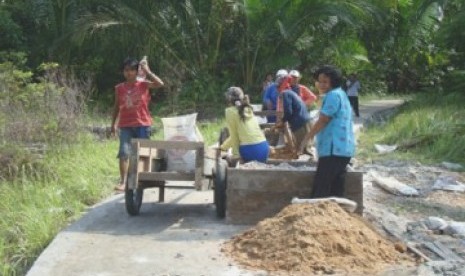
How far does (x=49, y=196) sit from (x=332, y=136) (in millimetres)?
3642

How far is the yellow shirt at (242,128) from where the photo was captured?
301 inches

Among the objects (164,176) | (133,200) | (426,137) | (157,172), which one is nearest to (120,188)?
(133,200)

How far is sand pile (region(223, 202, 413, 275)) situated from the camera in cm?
548

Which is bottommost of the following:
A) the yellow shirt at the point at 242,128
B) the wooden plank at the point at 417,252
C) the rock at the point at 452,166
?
the wooden plank at the point at 417,252

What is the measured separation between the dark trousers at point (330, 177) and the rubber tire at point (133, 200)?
1.88m

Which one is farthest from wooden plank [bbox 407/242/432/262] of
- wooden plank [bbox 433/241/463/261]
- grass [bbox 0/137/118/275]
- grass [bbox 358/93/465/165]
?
grass [bbox 358/93/465/165]

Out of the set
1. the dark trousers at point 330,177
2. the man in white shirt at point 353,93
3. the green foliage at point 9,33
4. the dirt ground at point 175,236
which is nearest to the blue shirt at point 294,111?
the dirt ground at point 175,236

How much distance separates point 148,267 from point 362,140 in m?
9.55

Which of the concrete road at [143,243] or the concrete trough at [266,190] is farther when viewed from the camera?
the concrete trough at [266,190]

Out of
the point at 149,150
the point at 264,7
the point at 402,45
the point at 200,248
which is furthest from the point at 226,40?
the point at 200,248

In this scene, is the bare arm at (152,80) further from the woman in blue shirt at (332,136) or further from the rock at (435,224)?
the rock at (435,224)

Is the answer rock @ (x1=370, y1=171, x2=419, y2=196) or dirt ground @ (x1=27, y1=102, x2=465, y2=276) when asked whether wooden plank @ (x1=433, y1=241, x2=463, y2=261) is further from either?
rock @ (x1=370, y1=171, x2=419, y2=196)

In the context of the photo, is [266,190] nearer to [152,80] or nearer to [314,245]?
[314,245]

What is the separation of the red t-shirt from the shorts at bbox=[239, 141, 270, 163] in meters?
1.27
